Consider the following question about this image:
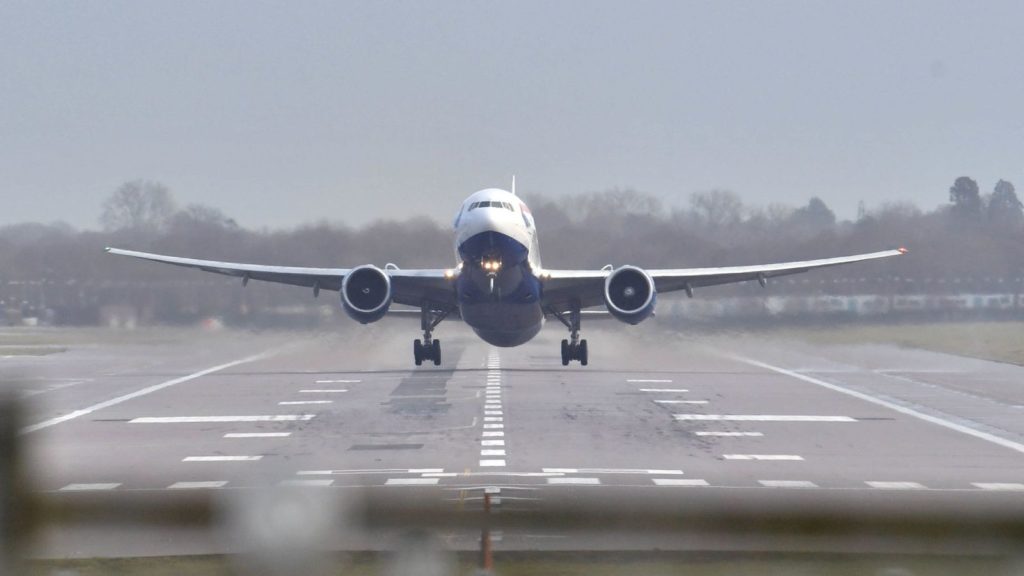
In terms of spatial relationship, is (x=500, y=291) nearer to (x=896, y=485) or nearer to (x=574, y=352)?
(x=574, y=352)

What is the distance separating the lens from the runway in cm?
1564

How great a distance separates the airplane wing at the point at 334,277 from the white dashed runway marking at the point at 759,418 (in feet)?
37.7

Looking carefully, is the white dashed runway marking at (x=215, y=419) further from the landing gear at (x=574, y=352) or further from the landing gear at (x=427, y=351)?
the landing gear at (x=574, y=352)

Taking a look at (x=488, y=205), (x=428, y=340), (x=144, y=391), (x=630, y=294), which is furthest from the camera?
(x=428, y=340)

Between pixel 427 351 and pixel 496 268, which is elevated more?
pixel 496 268

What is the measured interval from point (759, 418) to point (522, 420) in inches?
193

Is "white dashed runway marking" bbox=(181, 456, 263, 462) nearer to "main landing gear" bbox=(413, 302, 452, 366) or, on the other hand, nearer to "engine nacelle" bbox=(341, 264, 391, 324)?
"engine nacelle" bbox=(341, 264, 391, 324)

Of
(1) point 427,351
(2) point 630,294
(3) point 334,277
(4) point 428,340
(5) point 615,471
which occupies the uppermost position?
(3) point 334,277

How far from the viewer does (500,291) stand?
108 feet

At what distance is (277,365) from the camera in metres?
40.4

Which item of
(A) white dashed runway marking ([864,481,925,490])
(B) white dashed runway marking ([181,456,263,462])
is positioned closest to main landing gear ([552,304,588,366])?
(B) white dashed runway marking ([181,456,263,462])

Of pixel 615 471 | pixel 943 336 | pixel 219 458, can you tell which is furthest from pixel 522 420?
pixel 943 336

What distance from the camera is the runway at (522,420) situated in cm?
1564

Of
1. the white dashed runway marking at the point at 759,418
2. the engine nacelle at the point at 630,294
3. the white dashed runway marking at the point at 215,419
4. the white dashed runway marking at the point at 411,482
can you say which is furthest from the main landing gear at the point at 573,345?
the white dashed runway marking at the point at 411,482
